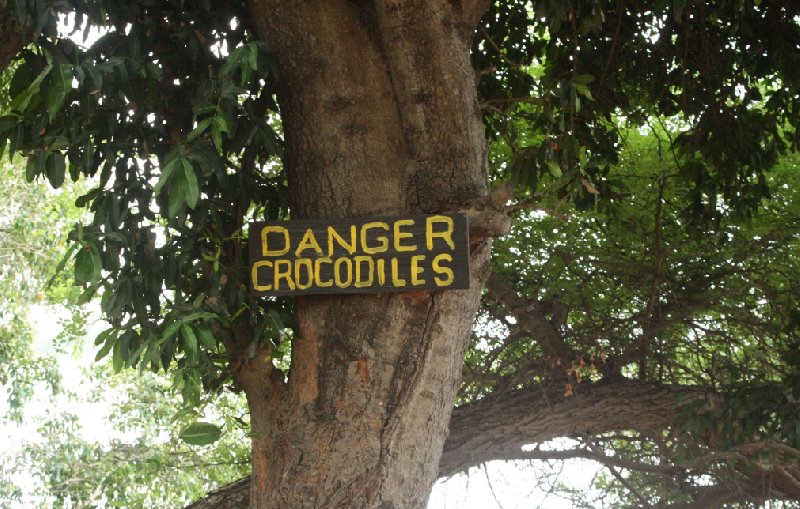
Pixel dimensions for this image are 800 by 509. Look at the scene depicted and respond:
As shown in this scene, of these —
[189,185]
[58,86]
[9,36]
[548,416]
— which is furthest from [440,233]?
[548,416]

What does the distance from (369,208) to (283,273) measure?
35cm

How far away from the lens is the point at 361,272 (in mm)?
2795

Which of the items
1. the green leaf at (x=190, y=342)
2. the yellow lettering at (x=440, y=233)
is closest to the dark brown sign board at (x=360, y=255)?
the yellow lettering at (x=440, y=233)

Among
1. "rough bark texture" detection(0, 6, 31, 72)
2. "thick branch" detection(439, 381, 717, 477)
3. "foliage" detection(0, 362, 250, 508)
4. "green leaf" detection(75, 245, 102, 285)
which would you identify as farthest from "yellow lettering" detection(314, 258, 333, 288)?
"foliage" detection(0, 362, 250, 508)

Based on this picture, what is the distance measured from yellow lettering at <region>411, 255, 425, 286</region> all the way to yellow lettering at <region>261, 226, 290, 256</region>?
0.41 metres

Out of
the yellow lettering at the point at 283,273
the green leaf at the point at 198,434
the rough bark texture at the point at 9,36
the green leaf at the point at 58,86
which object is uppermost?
the rough bark texture at the point at 9,36

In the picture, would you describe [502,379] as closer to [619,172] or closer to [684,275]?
[684,275]

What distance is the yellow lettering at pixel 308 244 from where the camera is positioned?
285 centimetres

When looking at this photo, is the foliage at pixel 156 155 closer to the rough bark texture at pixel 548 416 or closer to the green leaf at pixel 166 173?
the green leaf at pixel 166 173

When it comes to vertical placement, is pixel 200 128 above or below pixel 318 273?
above

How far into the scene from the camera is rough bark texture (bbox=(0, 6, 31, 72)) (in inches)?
117

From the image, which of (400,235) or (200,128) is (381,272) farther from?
(200,128)

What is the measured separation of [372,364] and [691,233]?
9.68ft

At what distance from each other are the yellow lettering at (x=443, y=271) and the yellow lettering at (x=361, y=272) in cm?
20
